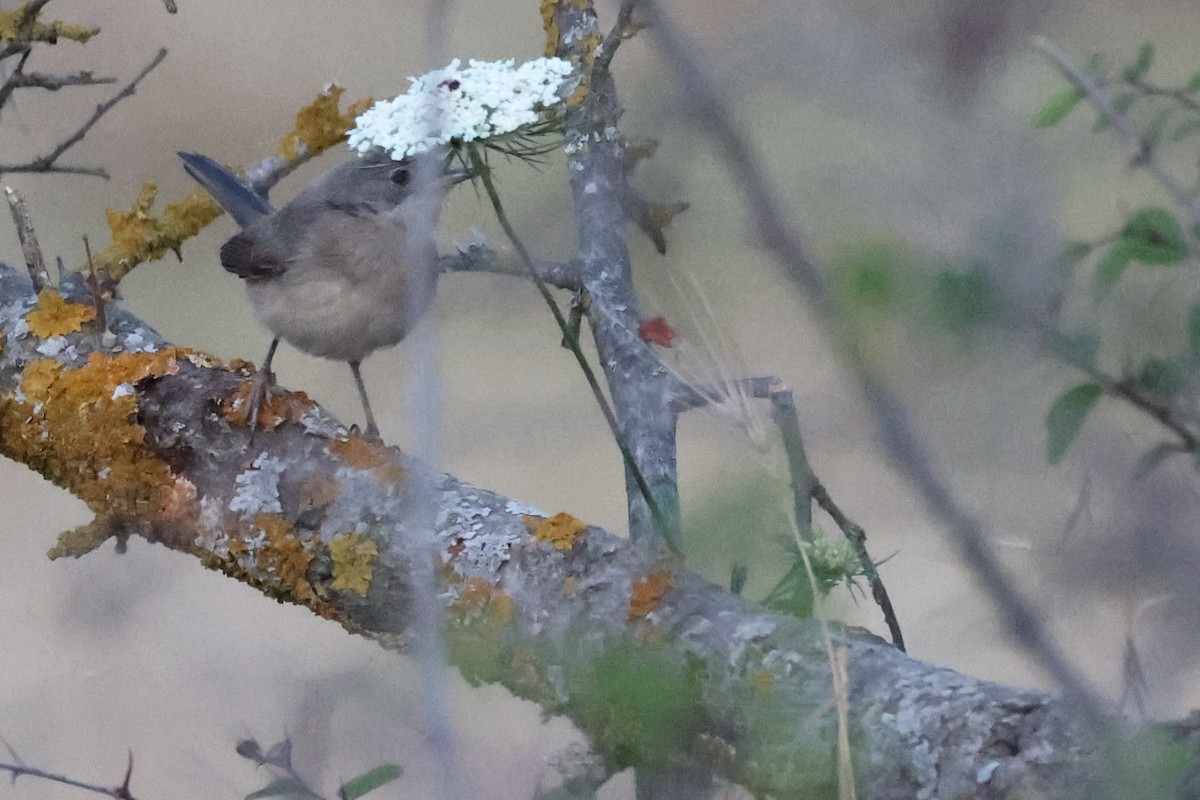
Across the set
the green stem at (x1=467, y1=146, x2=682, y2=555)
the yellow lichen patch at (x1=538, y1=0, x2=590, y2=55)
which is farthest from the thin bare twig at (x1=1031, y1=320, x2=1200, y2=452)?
the yellow lichen patch at (x1=538, y1=0, x2=590, y2=55)

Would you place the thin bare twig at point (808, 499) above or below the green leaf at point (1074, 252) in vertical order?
below

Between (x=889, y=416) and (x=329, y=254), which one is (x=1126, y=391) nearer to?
(x=889, y=416)

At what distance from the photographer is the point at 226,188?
4.71 ft

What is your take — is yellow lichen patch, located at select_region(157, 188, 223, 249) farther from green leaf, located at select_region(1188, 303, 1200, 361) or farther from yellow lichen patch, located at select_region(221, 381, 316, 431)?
green leaf, located at select_region(1188, 303, 1200, 361)

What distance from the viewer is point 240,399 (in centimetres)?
107

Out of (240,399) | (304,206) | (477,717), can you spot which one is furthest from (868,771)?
(304,206)

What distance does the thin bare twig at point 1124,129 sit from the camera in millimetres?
454

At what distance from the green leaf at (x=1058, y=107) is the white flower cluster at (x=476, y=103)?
0.94 ft

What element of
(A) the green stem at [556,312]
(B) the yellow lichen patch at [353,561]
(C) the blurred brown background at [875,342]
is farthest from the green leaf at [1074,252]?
(B) the yellow lichen patch at [353,561]

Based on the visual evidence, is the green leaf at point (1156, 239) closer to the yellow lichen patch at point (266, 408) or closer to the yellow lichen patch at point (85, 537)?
the yellow lichen patch at point (266, 408)

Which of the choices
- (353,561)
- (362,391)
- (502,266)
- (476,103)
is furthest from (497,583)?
(362,391)

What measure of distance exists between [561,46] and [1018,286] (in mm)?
741

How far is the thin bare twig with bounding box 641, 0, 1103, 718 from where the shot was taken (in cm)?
35

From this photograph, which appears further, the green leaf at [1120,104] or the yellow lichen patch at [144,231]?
the yellow lichen patch at [144,231]
